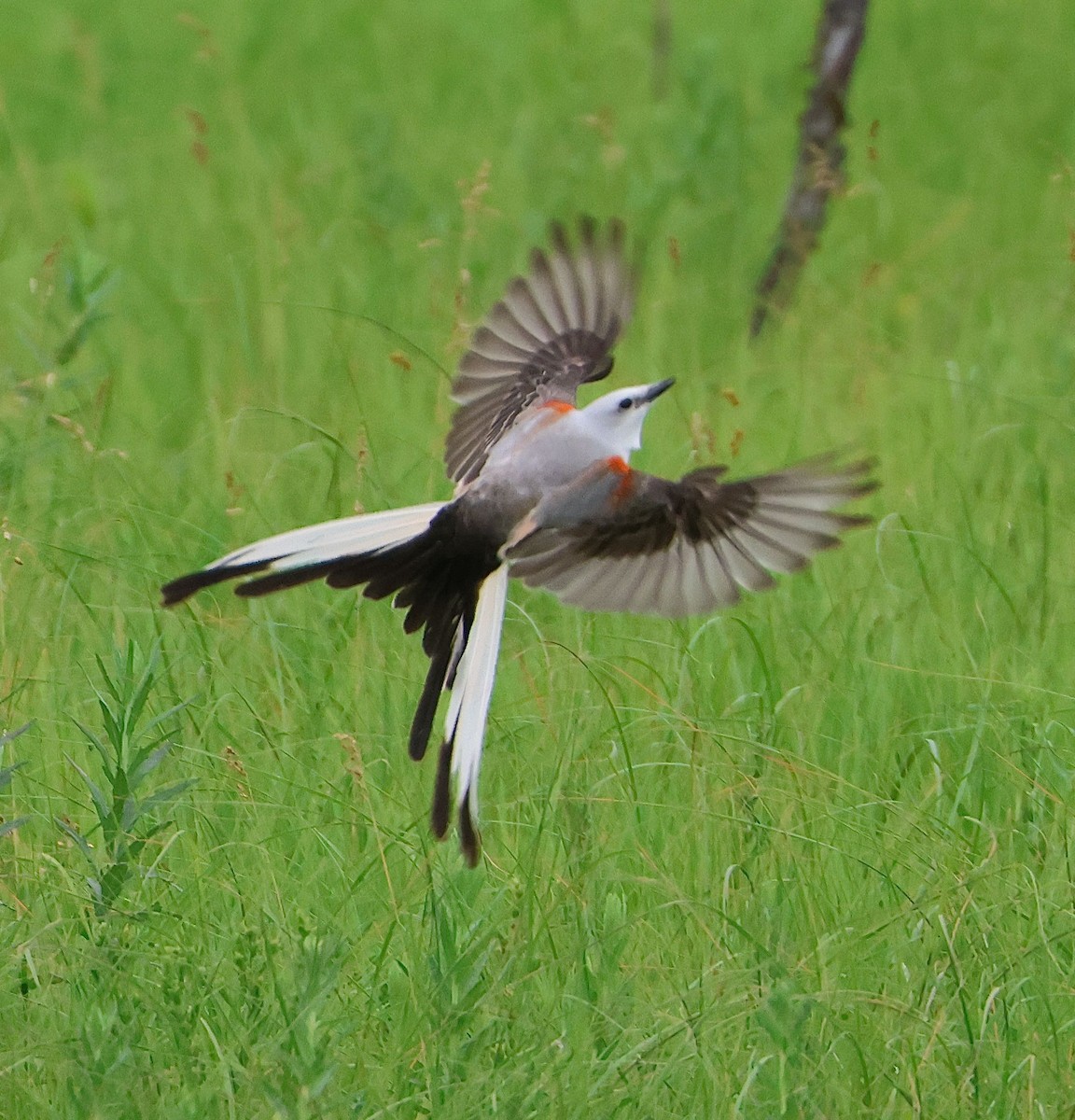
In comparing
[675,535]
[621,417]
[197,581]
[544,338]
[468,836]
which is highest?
[544,338]

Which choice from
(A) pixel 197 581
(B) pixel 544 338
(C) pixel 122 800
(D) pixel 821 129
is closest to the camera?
(C) pixel 122 800

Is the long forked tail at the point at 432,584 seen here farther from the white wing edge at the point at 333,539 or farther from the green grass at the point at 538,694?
the green grass at the point at 538,694

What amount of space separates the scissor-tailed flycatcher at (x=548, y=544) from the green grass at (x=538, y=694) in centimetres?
19

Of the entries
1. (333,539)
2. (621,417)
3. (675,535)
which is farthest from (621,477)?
(333,539)

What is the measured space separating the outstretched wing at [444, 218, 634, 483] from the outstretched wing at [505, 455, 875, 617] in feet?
1.55

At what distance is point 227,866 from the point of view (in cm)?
319

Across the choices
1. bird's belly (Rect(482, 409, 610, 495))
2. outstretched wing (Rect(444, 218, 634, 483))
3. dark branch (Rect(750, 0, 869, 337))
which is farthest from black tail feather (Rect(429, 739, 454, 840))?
dark branch (Rect(750, 0, 869, 337))

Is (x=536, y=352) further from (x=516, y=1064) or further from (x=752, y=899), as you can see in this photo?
(x=516, y=1064)

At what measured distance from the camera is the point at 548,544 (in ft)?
12.2

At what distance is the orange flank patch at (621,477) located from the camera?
3.49m

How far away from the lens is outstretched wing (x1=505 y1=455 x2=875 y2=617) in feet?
11.3

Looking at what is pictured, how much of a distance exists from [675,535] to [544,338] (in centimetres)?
74

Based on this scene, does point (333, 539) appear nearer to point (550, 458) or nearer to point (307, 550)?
point (307, 550)

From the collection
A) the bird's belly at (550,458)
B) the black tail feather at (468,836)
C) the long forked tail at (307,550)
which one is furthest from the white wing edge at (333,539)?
the black tail feather at (468,836)
